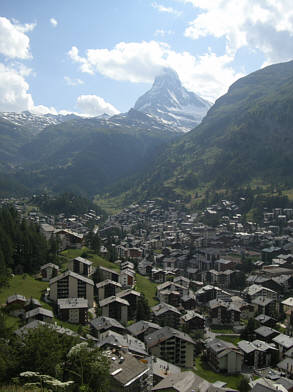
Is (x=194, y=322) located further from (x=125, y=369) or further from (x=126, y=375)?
(x=126, y=375)

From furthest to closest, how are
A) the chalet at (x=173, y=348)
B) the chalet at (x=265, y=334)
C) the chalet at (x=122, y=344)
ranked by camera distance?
the chalet at (x=265, y=334)
the chalet at (x=173, y=348)
the chalet at (x=122, y=344)

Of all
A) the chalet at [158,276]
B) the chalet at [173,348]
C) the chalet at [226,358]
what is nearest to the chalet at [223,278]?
the chalet at [158,276]

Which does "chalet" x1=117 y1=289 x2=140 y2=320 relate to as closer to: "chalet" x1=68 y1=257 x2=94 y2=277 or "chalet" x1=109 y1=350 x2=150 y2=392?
"chalet" x1=68 y1=257 x2=94 y2=277

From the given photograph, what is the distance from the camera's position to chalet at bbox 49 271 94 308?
6619 cm

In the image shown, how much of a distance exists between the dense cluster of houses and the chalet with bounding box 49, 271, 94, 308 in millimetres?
176

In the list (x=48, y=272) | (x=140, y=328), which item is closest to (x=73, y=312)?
(x=140, y=328)

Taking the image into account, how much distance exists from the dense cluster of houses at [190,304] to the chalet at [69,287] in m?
0.18

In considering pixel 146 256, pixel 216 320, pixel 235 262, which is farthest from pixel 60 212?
pixel 216 320

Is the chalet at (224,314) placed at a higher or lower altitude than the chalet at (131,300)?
lower

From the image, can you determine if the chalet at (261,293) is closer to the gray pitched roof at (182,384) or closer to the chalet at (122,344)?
the chalet at (122,344)

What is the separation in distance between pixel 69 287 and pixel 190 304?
2838 cm

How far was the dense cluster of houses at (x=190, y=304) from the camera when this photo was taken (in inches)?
1857

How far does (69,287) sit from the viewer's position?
66875mm

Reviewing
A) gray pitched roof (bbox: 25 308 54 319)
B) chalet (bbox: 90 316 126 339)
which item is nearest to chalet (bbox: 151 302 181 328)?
chalet (bbox: 90 316 126 339)
